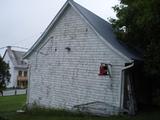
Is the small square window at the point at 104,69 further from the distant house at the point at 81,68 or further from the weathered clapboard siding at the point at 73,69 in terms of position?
the weathered clapboard siding at the point at 73,69

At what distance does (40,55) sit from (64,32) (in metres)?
2.51

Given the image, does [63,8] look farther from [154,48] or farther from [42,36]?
[154,48]

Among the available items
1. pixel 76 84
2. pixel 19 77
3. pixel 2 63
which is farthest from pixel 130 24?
pixel 19 77

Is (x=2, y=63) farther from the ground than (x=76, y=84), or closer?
farther from the ground

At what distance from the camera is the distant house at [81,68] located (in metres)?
18.1

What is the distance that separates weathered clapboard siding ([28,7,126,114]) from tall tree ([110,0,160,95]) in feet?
5.66

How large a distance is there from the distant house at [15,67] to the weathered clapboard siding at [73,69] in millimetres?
51865

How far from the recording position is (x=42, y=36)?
21.8 metres

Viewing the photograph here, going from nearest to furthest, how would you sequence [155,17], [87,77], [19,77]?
1. [155,17]
2. [87,77]
3. [19,77]

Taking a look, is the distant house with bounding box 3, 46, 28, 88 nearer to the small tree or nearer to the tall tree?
the small tree

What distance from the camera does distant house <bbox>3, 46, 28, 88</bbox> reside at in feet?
239

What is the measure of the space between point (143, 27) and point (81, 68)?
4620mm

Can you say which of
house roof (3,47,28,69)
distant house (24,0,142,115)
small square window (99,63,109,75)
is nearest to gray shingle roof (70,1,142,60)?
distant house (24,0,142,115)

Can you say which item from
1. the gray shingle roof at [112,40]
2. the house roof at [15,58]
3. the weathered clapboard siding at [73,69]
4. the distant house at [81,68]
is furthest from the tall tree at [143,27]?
the house roof at [15,58]
